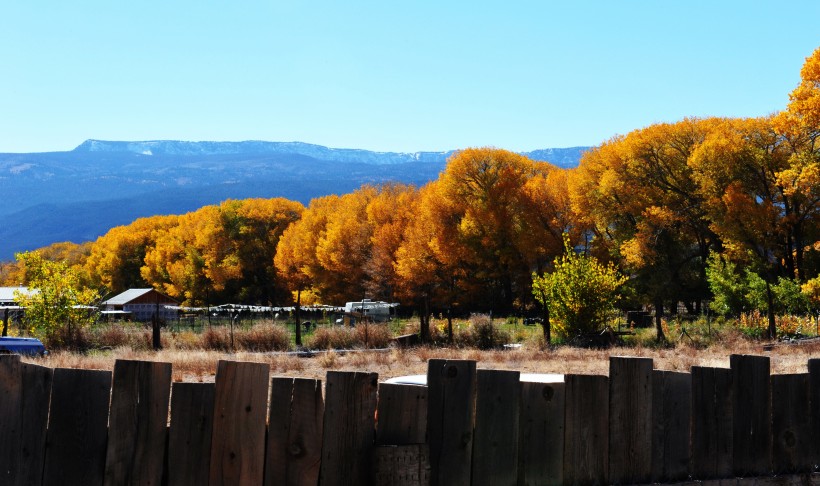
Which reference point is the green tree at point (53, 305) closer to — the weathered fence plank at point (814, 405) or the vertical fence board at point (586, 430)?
the vertical fence board at point (586, 430)

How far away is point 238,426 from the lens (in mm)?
4418

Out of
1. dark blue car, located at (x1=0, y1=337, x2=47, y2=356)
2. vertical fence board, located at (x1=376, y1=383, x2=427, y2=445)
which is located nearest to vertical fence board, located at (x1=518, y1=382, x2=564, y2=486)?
vertical fence board, located at (x1=376, y1=383, x2=427, y2=445)

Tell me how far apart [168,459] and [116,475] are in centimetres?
26

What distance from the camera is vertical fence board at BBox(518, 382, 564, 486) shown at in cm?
481

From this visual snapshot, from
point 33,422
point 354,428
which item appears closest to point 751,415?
point 354,428

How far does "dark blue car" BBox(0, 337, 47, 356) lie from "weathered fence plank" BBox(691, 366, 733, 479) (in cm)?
1636

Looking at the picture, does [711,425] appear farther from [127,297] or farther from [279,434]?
[127,297]

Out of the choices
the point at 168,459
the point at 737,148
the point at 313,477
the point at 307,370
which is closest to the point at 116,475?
the point at 168,459

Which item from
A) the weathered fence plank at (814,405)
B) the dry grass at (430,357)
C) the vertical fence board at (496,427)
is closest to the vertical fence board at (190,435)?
the vertical fence board at (496,427)

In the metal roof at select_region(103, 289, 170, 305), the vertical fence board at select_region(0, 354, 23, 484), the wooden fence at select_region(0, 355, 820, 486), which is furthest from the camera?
the metal roof at select_region(103, 289, 170, 305)

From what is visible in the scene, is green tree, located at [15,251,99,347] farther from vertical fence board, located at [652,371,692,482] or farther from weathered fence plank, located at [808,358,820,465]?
weathered fence plank, located at [808,358,820,465]

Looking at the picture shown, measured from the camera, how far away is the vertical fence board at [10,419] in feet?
13.7

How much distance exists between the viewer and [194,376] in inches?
611

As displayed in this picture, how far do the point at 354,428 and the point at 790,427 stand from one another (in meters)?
2.94
